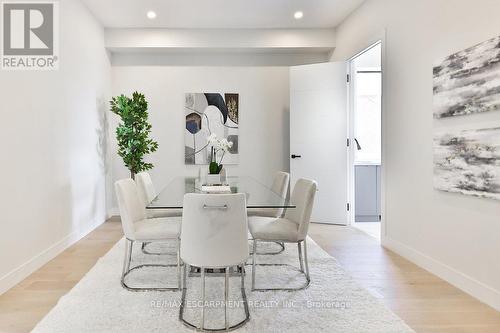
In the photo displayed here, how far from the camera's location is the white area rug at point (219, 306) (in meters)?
1.99

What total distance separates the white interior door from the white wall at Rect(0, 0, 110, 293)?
2802 millimetres

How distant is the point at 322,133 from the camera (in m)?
4.94

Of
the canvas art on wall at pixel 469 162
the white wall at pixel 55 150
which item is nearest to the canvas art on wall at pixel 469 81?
the canvas art on wall at pixel 469 162

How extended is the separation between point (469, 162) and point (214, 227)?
6.33 feet

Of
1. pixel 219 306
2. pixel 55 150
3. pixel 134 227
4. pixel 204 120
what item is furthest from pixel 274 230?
pixel 204 120

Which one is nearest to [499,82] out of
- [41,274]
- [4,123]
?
[4,123]

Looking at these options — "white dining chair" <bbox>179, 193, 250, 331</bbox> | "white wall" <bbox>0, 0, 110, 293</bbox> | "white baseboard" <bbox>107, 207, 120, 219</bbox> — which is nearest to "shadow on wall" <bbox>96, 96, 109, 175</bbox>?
"white wall" <bbox>0, 0, 110, 293</bbox>

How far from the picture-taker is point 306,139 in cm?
504

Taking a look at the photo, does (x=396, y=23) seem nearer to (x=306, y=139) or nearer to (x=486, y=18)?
(x=486, y=18)

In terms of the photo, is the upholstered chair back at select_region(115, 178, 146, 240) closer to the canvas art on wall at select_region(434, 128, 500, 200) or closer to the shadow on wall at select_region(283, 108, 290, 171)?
the canvas art on wall at select_region(434, 128, 500, 200)

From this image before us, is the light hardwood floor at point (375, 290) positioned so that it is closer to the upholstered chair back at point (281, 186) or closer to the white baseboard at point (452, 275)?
the white baseboard at point (452, 275)

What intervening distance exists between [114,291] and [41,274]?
903 mm

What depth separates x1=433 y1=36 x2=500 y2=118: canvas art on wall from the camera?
228 centimetres

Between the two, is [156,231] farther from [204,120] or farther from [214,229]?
[204,120]
